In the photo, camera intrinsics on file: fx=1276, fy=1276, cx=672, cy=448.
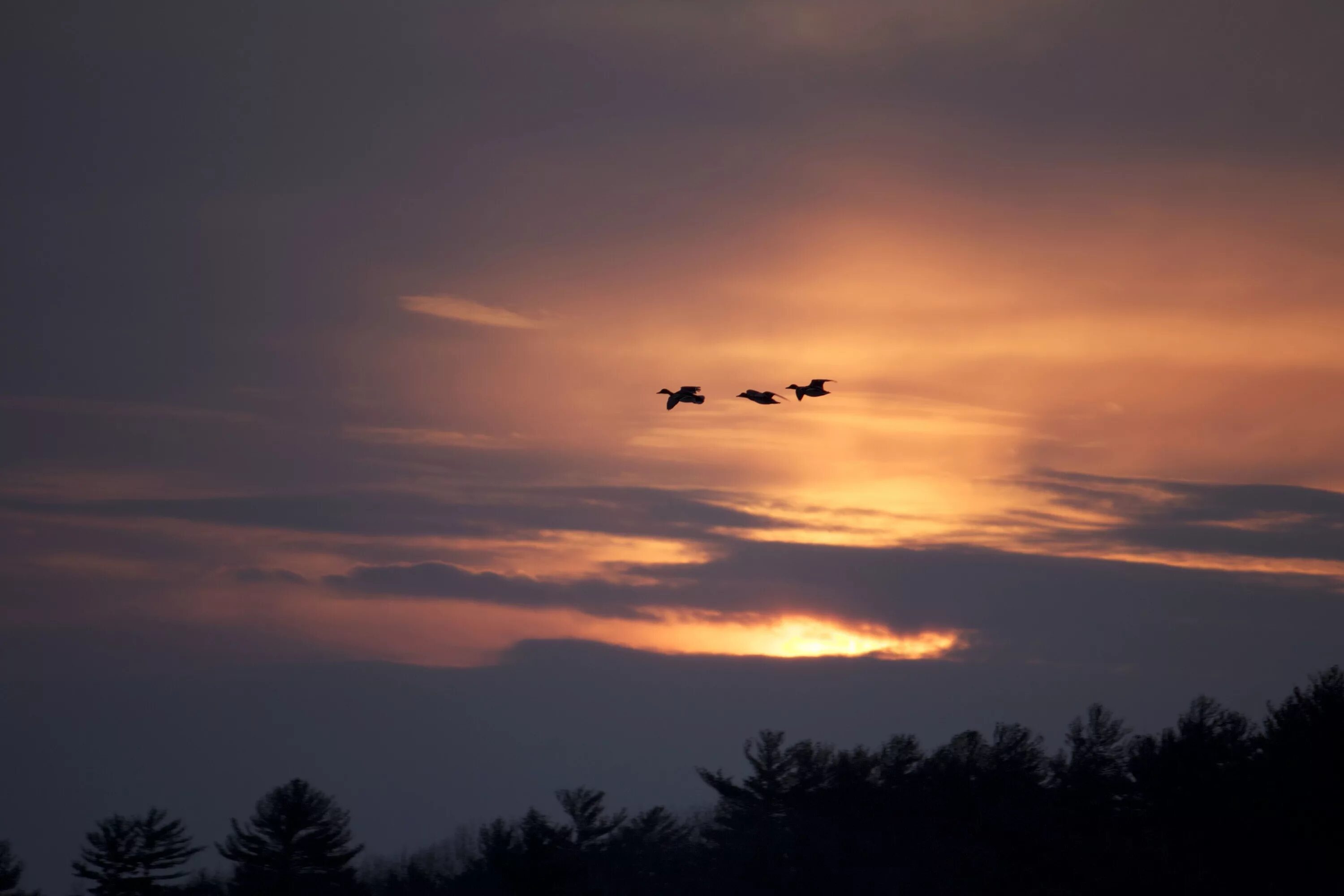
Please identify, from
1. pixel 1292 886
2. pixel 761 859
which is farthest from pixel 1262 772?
pixel 761 859

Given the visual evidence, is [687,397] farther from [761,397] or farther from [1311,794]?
[1311,794]

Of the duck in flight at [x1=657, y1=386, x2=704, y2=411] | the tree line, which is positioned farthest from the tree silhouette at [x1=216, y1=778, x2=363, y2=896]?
the duck in flight at [x1=657, y1=386, x2=704, y2=411]

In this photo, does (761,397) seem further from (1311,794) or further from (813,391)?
(1311,794)

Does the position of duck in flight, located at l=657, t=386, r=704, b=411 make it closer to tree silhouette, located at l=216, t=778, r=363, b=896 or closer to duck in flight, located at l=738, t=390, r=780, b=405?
duck in flight, located at l=738, t=390, r=780, b=405

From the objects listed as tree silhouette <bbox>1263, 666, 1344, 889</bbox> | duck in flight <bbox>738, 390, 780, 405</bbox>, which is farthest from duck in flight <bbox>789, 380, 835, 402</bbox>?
tree silhouette <bbox>1263, 666, 1344, 889</bbox>

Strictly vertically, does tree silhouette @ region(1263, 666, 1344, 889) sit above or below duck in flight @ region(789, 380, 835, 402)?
below

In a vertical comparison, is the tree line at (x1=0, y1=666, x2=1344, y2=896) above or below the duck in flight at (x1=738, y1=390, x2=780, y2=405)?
below

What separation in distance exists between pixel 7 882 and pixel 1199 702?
66.1m

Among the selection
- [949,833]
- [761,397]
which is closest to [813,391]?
[761,397]

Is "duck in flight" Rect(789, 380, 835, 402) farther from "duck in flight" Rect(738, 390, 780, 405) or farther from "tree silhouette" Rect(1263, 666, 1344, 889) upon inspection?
"tree silhouette" Rect(1263, 666, 1344, 889)

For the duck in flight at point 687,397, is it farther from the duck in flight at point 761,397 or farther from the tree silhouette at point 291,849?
the tree silhouette at point 291,849

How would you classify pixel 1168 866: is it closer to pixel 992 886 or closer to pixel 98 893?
pixel 992 886

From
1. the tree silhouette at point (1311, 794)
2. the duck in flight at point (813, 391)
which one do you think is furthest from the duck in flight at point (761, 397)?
the tree silhouette at point (1311, 794)

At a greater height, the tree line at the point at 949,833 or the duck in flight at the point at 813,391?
the duck in flight at the point at 813,391
